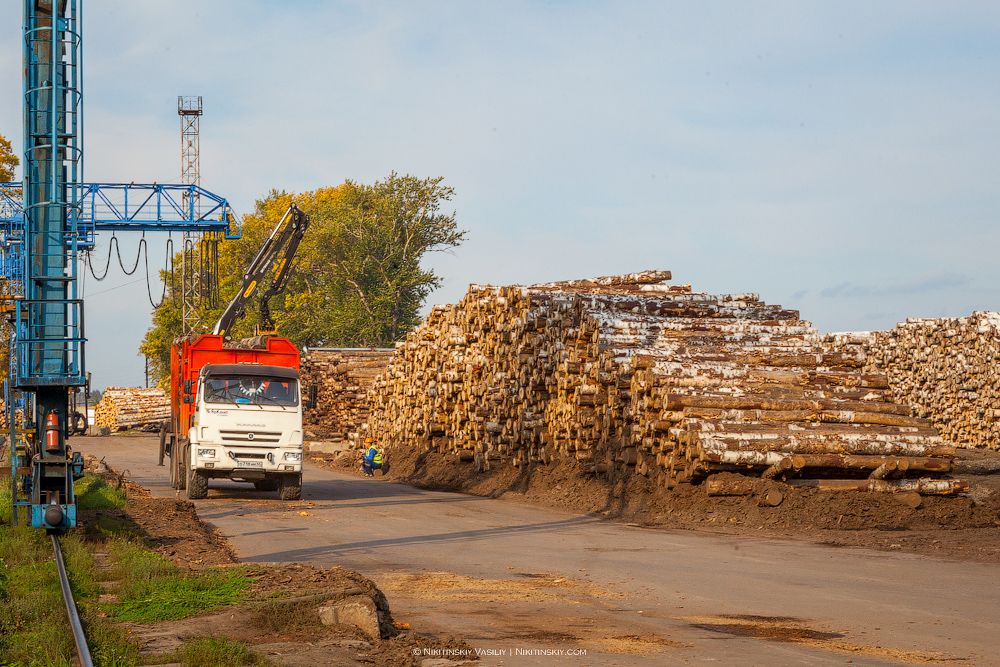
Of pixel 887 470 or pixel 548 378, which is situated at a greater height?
pixel 548 378

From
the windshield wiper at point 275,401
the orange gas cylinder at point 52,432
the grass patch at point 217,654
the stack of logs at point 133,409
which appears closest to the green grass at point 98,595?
the grass patch at point 217,654

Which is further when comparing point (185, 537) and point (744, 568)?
point (185, 537)

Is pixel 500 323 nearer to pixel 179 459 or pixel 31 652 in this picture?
pixel 179 459

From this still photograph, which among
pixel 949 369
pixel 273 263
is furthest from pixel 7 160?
pixel 949 369

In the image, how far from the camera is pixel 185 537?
14750 mm

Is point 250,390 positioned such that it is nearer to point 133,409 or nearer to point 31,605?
point 31,605

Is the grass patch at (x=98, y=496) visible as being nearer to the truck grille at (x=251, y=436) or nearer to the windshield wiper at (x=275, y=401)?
the truck grille at (x=251, y=436)

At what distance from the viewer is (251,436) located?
21.0m

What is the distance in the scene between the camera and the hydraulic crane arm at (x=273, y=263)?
91.7 ft

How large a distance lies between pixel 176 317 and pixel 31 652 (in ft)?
244

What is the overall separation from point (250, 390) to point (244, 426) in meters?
0.67

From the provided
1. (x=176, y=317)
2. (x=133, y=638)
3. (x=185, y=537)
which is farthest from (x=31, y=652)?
(x=176, y=317)

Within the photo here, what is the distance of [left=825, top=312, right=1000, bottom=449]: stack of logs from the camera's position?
2864 cm

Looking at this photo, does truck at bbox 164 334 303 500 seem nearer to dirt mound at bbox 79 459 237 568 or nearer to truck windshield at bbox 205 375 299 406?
truck windshield at bbox 205 375 299 406
